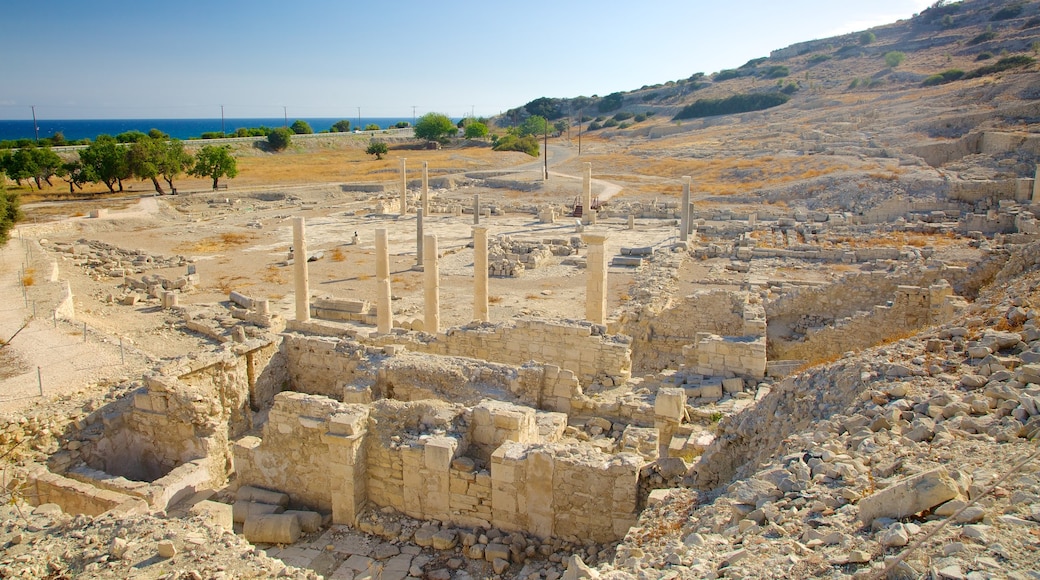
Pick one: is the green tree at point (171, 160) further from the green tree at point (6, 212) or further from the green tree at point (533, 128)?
the green tree at point (533, 128)

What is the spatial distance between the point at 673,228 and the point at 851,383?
29.9m

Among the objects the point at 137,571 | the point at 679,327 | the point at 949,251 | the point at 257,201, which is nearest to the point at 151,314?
the point at 679,327

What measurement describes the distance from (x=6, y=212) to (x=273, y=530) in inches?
976

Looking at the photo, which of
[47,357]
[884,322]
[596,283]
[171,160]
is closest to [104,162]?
[171,160]

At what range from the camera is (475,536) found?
8.61 meters

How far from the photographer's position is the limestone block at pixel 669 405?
36.1 ft

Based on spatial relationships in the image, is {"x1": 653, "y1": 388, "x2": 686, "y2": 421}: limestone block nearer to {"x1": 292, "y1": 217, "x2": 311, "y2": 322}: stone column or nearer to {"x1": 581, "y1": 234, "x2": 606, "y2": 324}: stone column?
{"x1": 581, "y1": 234, "x2": 606, "y2": 324}: stone column

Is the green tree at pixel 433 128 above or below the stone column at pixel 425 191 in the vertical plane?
above

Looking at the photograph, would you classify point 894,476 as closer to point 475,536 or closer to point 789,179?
point 475,536

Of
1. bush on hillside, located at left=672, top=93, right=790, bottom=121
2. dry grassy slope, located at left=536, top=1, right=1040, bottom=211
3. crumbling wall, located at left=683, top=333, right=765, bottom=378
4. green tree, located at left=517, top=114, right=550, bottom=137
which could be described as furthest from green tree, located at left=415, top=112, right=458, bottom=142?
crumbling wall, located at left=683, top=333, right=765, bottom=378

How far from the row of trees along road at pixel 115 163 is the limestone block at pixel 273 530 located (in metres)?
43.1

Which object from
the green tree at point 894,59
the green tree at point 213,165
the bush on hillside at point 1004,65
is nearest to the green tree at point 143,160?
the green tree at point 213,165

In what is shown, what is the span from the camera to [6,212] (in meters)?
26.8

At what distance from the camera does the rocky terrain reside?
5.17 m
